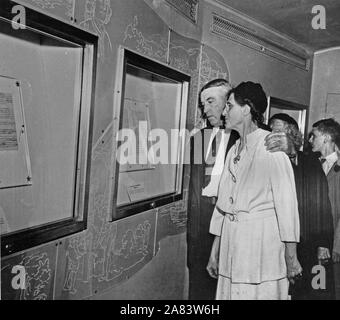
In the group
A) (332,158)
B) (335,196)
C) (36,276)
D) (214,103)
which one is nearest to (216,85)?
(214,103)

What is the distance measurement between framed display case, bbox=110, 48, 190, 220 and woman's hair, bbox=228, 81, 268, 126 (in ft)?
0.71

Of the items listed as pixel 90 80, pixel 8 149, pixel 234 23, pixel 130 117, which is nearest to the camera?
pixel 8 149

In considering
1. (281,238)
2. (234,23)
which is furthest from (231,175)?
(234,23)

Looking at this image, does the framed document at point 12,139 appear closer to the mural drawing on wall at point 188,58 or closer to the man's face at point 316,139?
the mural drawing on wall at point 188,58

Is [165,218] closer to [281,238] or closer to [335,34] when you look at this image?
[281,238]

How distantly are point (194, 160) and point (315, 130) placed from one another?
19.4 inches

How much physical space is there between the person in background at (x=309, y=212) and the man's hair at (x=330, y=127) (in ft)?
0.28

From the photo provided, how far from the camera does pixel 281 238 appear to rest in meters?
1.33

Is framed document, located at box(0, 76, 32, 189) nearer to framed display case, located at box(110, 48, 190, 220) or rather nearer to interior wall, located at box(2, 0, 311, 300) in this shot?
interior wall, located at box(2, 0, 311, 300)

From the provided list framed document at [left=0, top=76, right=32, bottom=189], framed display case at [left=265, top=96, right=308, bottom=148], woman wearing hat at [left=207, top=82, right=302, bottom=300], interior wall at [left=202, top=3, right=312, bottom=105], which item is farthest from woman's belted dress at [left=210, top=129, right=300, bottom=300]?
framed document at [left=0, top=76, right=32, bottom=189]

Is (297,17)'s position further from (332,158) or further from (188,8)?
(332,158)

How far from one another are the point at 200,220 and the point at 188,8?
0.86m

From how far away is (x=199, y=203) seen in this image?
1474mm
